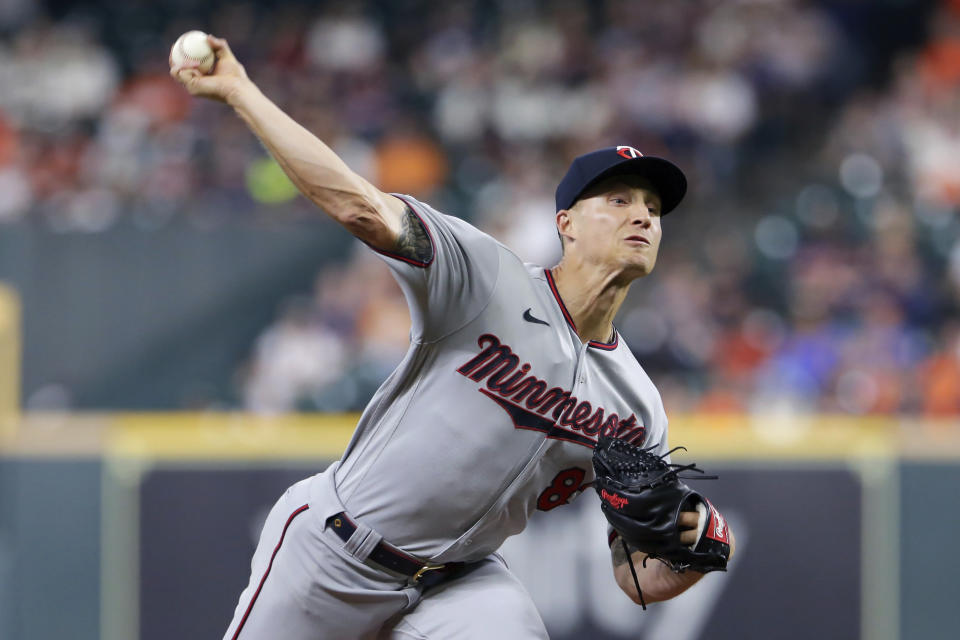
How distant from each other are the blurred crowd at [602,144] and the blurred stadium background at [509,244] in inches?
1.1

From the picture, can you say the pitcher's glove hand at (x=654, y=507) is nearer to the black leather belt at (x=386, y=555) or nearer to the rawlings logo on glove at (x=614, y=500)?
the rawlings logo on glove at (x=614, y=500)

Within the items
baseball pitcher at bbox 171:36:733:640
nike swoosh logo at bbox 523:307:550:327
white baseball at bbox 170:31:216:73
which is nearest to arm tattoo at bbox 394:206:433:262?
baseball pitcher at bbox 171:36:733:640

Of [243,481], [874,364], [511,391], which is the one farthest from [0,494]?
[874,364]

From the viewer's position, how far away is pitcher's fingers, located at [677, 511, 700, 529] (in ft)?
10.5

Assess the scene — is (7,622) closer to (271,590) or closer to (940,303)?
(271,590)

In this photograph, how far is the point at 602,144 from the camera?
9258mm

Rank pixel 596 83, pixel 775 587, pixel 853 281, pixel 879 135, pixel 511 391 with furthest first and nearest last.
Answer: pixel 596 83 → pixel 879 135 → pixel 853 281 → pixel 775 587 → pixel 511 391

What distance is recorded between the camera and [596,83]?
9961 mm

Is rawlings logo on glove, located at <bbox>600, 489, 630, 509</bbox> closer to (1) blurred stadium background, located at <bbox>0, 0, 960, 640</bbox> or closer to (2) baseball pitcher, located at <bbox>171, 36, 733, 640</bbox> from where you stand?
(2) baseball pitcher, located at <bbox>171, 36, 733, 640</bbox>

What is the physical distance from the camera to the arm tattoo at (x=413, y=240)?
2.87m

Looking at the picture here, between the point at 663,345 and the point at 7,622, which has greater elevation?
the point at 663,345

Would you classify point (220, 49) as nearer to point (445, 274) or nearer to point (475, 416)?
point (445, 274)

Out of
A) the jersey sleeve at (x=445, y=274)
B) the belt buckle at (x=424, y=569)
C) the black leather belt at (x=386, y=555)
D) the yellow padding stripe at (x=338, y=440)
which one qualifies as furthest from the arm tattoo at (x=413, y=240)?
the yellow padding stripe at (x=338, y=440)

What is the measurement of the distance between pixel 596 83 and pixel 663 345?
298 cm
